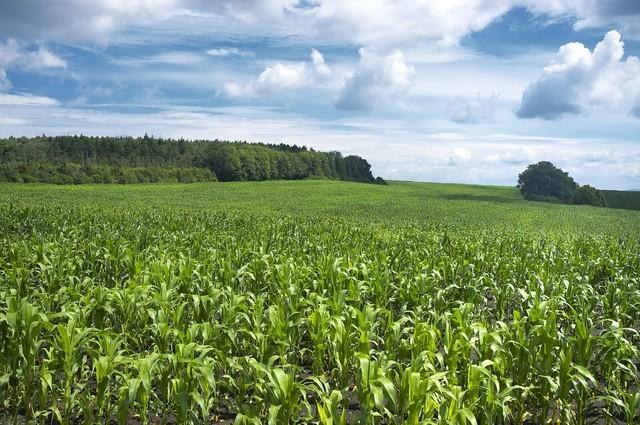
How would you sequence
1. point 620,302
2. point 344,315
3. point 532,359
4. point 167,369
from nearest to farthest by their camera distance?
point 167,369 < point 532,359 < point 344,315 < point 620,302

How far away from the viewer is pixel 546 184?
90812 millimetres

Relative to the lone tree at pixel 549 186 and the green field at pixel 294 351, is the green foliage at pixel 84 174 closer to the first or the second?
the lone tree at pixel 549 186

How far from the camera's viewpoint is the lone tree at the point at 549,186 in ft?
298

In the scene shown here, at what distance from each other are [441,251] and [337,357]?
32.4ft

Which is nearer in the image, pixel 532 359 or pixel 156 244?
pixel 532 359

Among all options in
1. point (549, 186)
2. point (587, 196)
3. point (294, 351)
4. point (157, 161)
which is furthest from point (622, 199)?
point (294, 351)

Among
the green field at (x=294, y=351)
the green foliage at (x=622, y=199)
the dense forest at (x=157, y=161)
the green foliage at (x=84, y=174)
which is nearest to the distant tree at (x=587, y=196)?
the green foliage at (x=622, y=199)

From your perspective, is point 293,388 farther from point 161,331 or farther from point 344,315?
point 344,315

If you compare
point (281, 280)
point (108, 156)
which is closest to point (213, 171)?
point (108, 156)

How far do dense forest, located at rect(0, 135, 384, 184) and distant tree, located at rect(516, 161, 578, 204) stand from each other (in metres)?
40.7

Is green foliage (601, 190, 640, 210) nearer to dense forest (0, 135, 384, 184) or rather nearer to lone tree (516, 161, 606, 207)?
lone tree (516, 161, 606, 207)

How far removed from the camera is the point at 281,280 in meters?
9.05

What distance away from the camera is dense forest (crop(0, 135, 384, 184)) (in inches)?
3211

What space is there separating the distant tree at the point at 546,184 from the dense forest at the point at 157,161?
1604 inches
